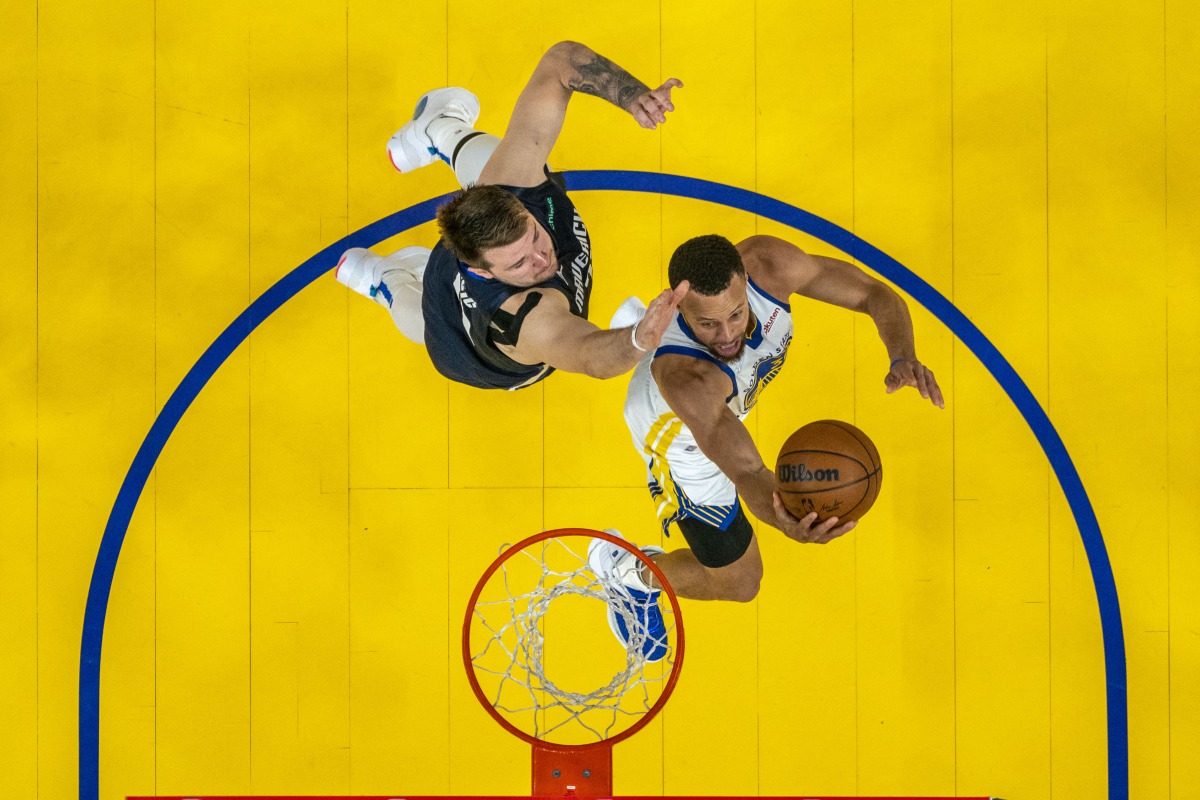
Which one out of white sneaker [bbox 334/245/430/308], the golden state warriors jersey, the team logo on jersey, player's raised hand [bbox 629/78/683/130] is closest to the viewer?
player's raised hand [bbox 629/78/683/130]

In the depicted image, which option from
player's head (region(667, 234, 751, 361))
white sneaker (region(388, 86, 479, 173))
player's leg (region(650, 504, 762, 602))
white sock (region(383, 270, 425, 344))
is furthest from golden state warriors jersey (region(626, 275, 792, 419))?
white sneaker (region(388, 86, 479, 173))

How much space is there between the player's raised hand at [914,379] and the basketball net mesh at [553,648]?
166 centimetres

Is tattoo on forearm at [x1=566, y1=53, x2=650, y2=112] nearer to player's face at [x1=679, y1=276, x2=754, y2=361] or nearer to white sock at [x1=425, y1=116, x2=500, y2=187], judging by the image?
white sock at [x1=425, y1=116, x2=500, y2=187]

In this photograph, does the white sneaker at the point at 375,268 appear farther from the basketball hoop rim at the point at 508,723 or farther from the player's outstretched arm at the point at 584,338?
the basketball hoop rim at the point at 508,723

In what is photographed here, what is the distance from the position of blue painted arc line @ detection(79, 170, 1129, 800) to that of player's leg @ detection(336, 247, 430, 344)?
1.20 ft

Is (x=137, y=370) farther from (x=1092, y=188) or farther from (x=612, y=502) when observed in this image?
(x=1092, y=188)

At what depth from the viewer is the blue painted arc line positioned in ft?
15.5

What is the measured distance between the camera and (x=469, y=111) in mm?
4652

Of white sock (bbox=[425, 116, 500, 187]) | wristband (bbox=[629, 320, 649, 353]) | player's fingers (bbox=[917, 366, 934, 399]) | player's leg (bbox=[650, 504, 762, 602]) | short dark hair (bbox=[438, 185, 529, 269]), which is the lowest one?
player's leg (bbox=[650, 504, 762, 602])

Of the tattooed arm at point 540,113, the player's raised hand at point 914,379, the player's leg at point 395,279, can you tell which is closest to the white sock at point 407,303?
the player's leg at point 395,279

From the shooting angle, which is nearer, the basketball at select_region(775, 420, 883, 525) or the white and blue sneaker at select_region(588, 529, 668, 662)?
the basketball at select_region(775, 420, 883, 525)

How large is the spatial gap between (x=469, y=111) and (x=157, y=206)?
1729mm

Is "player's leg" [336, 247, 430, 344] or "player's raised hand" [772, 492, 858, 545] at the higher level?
"player's leg" [336, 247, 430, 344]

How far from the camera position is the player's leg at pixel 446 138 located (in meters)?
4.29
